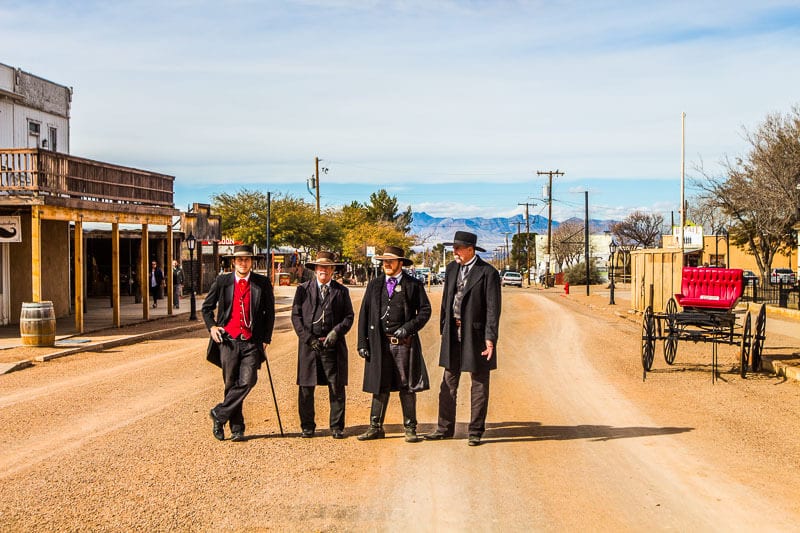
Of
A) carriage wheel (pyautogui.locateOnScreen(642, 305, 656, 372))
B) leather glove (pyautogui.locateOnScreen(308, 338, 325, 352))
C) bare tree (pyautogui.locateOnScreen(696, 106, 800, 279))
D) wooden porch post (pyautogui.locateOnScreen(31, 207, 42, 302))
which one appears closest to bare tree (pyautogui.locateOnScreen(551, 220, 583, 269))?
bare tree (pyautogui.locateOnScreen(696, 106, 800, 279))

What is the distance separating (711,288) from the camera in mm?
15734

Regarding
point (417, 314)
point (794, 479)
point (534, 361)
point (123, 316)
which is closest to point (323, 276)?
point (417, 314)

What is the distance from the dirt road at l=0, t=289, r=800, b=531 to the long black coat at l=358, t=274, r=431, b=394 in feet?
2.15

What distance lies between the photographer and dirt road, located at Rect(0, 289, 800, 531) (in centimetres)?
665

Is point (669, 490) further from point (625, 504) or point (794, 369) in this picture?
point (794, 369)

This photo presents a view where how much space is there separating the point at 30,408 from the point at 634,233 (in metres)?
105

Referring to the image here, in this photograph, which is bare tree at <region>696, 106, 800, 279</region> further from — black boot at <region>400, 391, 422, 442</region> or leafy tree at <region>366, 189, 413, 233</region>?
leafy tree at <region>366, 189, 413, 233</region>

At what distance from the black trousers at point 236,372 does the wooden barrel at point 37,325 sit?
10905 mm

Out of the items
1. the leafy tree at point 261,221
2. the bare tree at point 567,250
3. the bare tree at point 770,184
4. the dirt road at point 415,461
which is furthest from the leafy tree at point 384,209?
the dirt road at point 415,461

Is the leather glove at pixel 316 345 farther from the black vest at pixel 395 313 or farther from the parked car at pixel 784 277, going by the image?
the parked car at pixel 784 277

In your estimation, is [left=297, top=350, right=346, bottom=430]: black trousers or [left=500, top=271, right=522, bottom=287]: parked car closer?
[left=297, top=350, right=346, bottom=430]: black trousers

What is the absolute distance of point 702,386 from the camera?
44.0ft

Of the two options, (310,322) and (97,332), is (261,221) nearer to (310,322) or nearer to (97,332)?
(97,332)

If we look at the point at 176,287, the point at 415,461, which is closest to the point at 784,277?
the point at 176,287
